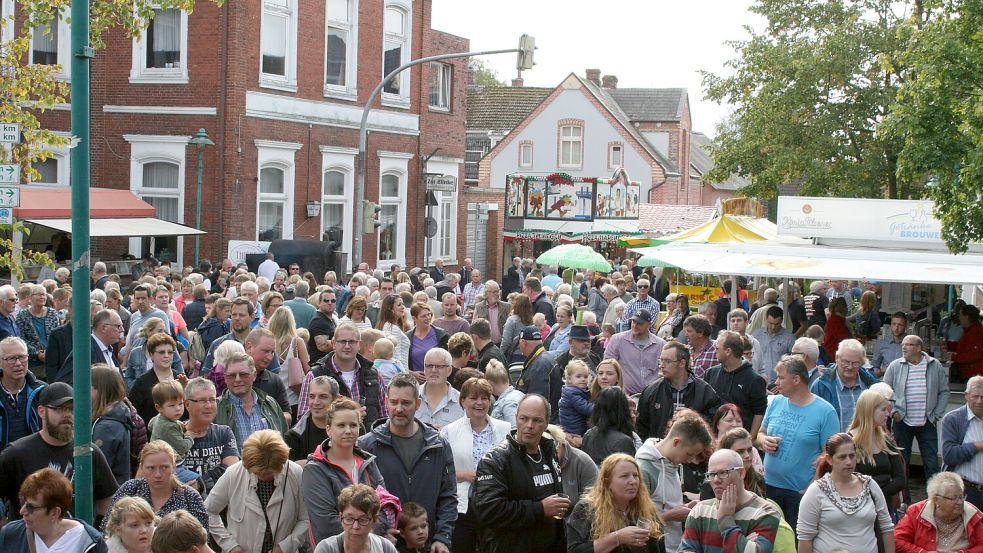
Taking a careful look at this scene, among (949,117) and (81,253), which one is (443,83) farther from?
(81,253)

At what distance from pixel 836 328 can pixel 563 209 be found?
88.0 feet

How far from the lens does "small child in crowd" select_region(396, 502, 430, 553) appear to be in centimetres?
667

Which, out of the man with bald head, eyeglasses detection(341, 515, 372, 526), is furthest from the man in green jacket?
the man with bald head

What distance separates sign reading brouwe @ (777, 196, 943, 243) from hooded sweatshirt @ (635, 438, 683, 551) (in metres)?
12.0

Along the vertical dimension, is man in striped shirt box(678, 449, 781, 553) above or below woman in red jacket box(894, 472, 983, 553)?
above

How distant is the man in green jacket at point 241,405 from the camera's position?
321 inches

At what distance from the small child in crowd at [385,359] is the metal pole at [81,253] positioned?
4.12 metres

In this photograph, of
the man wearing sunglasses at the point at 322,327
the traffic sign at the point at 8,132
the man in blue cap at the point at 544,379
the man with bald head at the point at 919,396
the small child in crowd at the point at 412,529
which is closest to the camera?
the small child in crowd at the point at 412,529

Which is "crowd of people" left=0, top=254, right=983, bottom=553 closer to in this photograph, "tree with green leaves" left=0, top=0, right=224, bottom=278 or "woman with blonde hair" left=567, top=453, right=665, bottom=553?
"woman with blonde hair" left=567, top=453, right=665, bottom=553

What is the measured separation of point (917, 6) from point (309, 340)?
2369cm

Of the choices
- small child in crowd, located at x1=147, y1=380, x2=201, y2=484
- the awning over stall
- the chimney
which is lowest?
small child in crowd, located at x1=147, y1=380, x2=201, y2=484

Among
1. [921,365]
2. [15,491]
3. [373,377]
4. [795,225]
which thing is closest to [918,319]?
[795,225]

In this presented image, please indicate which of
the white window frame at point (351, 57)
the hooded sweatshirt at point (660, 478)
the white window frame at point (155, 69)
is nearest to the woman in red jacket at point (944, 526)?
the hooded sweatshirt at point (660, 478)

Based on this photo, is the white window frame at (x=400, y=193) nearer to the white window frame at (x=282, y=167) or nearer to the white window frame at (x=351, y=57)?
the white window frame at (x=351, y=57)
